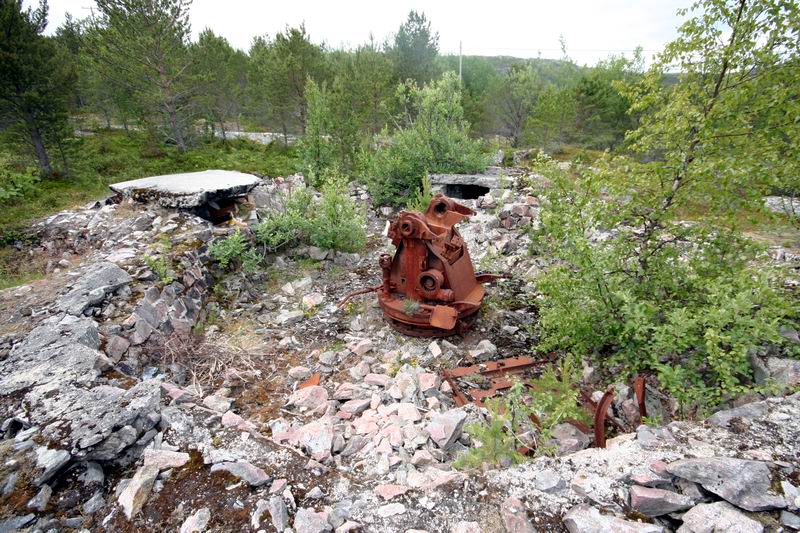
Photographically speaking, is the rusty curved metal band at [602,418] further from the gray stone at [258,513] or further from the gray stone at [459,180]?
the gray stone at [459,180]

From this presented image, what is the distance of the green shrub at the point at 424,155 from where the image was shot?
9.10 m

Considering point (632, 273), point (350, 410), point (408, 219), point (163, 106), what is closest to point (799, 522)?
point (632, 273)

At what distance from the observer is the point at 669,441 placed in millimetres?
2051

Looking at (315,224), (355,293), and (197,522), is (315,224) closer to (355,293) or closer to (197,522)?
(355,293)

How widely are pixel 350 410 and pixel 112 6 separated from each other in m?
14.9

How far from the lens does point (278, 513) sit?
188cm

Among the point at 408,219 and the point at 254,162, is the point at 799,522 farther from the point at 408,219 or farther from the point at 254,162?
the point at 254,162

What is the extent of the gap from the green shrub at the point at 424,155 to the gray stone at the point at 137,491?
753 centimetres

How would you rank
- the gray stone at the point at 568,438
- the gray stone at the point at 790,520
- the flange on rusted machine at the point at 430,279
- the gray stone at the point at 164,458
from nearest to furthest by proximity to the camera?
the gray stone at the point at 790,520 < the gray stone at the point at 164,458 < the gray stone at the point at 568,438 < the flange on rusted machine at the point at 430,279

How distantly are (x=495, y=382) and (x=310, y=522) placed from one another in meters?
2.08

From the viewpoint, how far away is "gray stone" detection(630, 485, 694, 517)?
166 cm

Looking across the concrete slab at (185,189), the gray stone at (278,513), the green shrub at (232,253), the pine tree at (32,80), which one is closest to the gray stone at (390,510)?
the gray stone at (278,513)

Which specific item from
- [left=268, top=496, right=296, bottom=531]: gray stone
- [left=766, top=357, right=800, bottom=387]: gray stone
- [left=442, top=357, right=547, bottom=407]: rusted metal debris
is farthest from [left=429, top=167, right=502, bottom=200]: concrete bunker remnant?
[left=268, top=496, right=296, bottom=531]: gray stone

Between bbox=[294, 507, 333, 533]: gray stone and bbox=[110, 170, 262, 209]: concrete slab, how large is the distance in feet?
18.5
